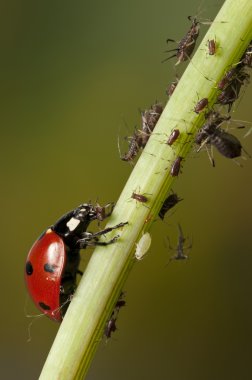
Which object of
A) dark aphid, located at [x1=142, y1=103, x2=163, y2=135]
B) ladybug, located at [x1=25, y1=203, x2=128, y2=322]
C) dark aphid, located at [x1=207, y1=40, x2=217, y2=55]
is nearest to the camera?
dark aphid, located at [x1=207, y1=40, x2=217, y2=55]

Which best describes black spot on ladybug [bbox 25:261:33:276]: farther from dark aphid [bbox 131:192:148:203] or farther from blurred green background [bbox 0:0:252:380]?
blurred green background [bbox 0:0:252:380]

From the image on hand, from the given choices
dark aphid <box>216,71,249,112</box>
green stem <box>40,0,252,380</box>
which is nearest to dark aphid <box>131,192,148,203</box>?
green stem <box>40,0,252,380</box>

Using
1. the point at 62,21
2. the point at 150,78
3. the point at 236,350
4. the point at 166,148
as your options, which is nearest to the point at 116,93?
the point at 150,78

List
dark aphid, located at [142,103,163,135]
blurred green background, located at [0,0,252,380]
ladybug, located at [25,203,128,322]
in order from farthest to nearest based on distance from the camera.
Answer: blurred green background, located at [0,0,252,380] < ladybug, located at [25,203,128,322] < dark aphid, located at [142,103,163,135]

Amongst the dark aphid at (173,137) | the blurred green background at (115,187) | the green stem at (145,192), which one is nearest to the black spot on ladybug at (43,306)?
the green stem at (145,192)

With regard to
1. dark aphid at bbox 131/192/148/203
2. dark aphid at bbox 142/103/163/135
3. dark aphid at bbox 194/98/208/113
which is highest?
dark aphid at bbox 194/98/208/113

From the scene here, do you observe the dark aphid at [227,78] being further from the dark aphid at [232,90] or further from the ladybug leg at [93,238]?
the ladybug leg at [93,238]

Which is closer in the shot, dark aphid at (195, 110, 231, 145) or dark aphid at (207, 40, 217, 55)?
dark aphid at (207, 40, 217, 55)
